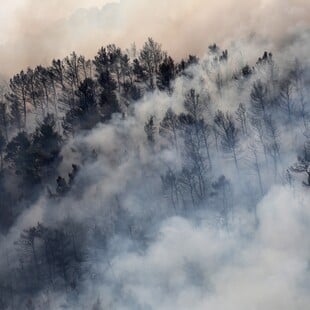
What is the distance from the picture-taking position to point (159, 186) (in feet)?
216

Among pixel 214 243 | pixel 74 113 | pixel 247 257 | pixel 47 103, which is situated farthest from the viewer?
pixel 47 103

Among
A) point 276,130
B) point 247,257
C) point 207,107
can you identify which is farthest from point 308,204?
point 207,107

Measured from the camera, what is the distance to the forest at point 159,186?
5225 cm

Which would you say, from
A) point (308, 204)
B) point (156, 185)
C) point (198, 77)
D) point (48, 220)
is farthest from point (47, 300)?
point (198, 77)

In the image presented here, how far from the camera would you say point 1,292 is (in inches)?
2400

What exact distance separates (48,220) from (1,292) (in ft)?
33.8

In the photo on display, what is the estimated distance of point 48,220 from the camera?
217 ft

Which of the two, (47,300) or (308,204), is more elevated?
(308,204)

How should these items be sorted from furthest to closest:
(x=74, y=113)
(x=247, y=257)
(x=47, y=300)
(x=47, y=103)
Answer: (x=47, y=103)
(x=74, y=113)
(x=47, y=300)
(x=247, y=257)

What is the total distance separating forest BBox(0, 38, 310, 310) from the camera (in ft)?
171

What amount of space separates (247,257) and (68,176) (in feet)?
104

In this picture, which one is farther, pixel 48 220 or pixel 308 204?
pixel 48 220

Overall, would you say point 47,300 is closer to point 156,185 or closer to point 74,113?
point 156,185

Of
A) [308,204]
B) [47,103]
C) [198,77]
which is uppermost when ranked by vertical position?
[47,103]
